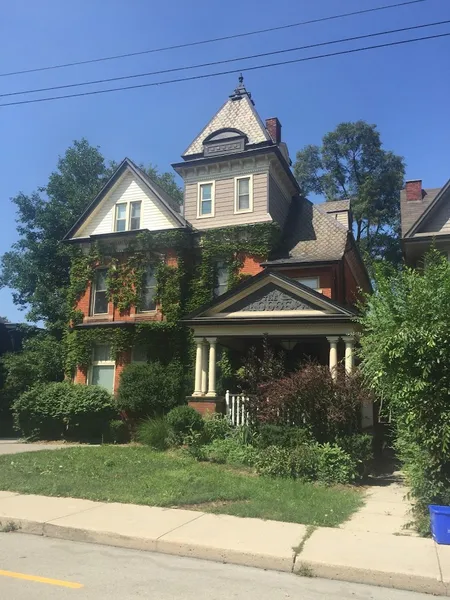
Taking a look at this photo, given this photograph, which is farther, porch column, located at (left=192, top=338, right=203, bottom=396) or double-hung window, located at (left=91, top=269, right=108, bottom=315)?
double-hung window, located at (left=91, top=269, right=108, bottom=315)

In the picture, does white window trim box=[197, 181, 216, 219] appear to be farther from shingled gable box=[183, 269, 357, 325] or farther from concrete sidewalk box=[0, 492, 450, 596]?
concrete sidewalk box=[0, 492, 450, 596]

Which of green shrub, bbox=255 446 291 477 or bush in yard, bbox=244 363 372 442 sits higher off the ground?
bush in yard, bbox=244 363 372 442

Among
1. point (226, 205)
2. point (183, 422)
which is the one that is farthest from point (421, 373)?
point (226, 205)

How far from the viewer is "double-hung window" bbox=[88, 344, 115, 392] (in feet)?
72.1

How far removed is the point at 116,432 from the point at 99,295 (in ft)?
22.9

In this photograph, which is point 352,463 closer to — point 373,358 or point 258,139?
point 373,358

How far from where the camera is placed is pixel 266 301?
16953mm

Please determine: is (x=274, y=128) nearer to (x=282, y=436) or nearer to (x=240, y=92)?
(x=240, y=92)

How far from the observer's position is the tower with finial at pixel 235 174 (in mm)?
21781

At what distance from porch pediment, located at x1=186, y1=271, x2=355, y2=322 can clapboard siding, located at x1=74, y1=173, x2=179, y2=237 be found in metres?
6.96

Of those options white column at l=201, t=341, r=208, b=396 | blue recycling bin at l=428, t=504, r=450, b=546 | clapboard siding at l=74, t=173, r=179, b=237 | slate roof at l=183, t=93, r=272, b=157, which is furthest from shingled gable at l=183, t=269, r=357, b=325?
blue recycling bin at l=428, t=504, r=450, b=546

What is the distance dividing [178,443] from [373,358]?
7.42 meters

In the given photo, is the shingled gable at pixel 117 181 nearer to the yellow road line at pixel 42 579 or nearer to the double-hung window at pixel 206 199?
the double-hung window at pixel 206 199

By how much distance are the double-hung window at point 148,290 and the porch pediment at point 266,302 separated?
17.3 feet
